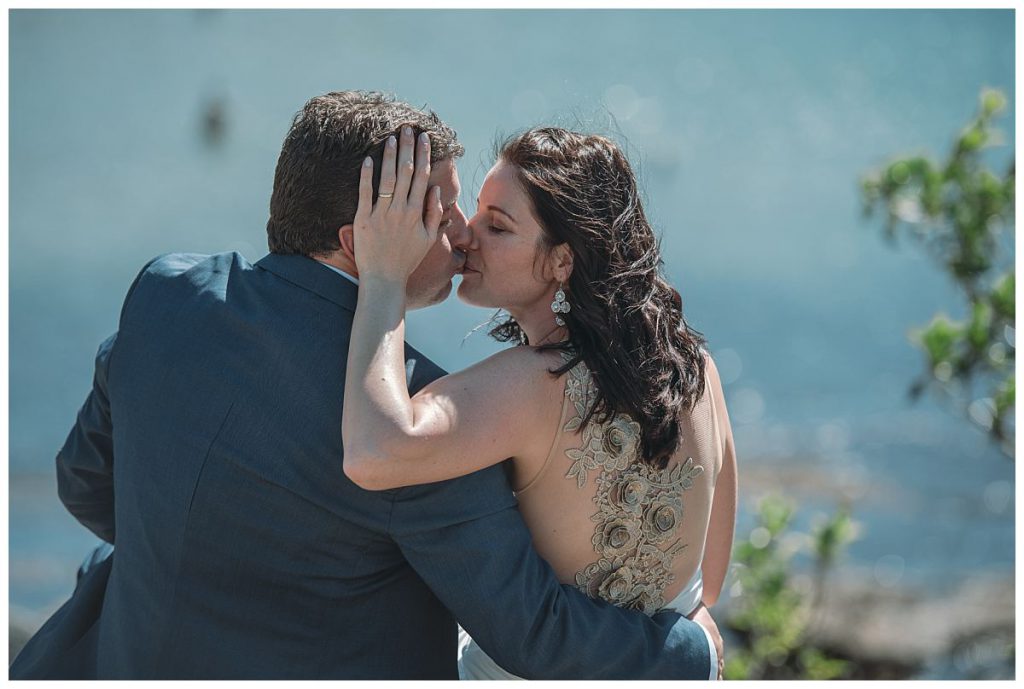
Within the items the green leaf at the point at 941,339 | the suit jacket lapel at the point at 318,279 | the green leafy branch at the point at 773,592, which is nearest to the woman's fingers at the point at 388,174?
the suit jacket lapel at the point at 318,279

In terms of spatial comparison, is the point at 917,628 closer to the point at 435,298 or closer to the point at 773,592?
the point at 773,592

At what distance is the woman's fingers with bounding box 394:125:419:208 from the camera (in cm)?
203

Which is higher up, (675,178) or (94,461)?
(94,461)

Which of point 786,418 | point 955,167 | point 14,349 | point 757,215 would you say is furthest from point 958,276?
point 757,215

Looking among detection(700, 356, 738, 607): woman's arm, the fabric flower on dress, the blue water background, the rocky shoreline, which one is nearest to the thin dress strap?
the fabric flower on dress

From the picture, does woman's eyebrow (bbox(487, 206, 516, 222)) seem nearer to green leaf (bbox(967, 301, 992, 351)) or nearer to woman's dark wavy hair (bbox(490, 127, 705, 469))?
woman's dark wavy hair (bbox(490, 127, 705, 469))

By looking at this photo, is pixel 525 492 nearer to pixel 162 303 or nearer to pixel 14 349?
pixel 162 303

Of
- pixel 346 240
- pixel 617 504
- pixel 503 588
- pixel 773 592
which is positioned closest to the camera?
pixel 503 588

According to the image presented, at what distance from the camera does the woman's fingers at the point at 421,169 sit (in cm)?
206

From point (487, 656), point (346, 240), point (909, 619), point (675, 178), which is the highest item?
point (346, 240)

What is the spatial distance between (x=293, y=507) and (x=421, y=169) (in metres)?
0.65

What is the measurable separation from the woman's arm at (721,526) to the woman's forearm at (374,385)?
92 cm

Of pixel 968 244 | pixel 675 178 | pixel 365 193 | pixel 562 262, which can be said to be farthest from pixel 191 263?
pixel 675 178

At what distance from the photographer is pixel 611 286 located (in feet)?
7.32
